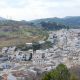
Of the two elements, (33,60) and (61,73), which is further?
(33,60)

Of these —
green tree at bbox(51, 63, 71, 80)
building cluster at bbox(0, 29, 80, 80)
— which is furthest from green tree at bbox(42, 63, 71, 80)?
building cluster at bbox(0, 29, 80, 80)

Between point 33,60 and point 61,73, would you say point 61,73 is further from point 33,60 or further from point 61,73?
point 33,60

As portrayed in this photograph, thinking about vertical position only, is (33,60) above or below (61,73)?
below

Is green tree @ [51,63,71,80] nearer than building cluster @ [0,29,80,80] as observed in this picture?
Yes

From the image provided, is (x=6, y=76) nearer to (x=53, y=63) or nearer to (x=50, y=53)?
(x=53, y=63)

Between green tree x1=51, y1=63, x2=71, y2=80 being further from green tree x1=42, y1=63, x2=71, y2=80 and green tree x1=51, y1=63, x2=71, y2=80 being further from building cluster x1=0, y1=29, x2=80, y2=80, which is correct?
building cluster x1=0, y1=29, x2=80, y2=80

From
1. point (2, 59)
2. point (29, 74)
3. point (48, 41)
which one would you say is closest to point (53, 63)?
point (29, 74)

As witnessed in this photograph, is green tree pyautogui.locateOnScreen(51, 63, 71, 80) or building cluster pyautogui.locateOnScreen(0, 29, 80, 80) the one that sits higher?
green tree pyautogui.locateOnScreen(51, 63, 71, 80)

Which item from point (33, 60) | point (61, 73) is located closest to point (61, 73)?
point (61, 73)

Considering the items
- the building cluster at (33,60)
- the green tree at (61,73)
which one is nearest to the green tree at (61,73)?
the green tree at (61,73)

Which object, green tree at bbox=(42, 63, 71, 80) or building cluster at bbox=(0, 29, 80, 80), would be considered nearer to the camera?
green tree at bbox=(42, 63, 71, 80)
